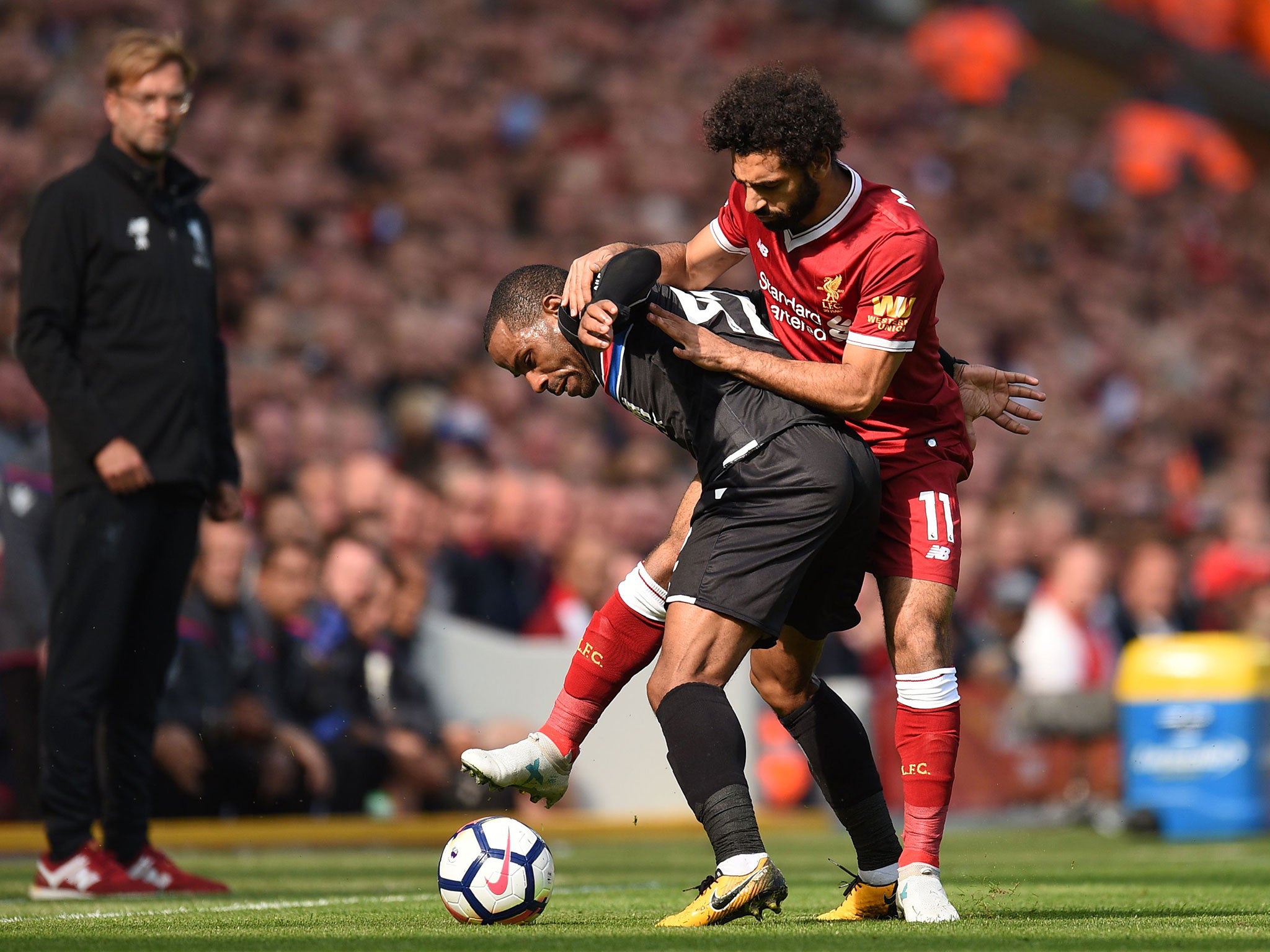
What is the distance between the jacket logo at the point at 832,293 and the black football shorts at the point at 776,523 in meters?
0.33

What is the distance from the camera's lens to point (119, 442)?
19.2 feet

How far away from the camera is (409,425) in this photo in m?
10.7

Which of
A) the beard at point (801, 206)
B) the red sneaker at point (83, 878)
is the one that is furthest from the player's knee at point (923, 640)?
the red sneaker at point (83, 878)

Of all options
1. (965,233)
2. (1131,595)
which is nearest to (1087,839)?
(1131,595)

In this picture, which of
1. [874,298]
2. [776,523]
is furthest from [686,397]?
[874,298]

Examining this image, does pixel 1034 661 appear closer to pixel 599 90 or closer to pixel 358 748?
pixel 358 748

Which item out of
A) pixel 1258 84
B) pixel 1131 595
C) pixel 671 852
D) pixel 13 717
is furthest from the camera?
pixel 1258 84

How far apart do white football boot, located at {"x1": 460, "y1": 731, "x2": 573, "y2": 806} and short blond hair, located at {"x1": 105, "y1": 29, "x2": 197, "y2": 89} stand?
2.64 metres

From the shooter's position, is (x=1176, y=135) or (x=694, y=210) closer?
(x=694, y=210)

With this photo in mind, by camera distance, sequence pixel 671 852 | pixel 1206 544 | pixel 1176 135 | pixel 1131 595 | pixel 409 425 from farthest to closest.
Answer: pixel 1176 135 → pixel 1206 544 → pixel 1131 595 → pixel 409 425 → pixel 671 852

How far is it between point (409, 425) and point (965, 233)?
915 centimetres

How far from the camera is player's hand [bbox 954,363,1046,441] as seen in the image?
5.40 metres

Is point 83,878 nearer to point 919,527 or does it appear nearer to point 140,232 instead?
point 140,232

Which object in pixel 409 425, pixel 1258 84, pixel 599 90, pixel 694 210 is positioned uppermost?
pixel 1258 84
